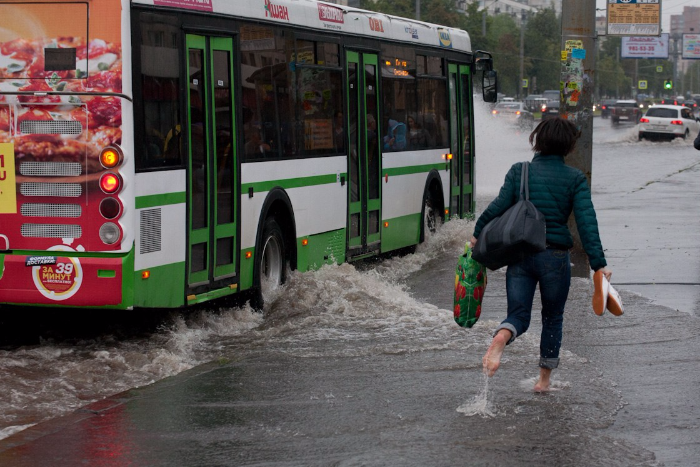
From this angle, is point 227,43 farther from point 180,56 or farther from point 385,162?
point 385,162

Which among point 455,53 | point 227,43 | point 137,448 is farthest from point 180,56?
point 455,53

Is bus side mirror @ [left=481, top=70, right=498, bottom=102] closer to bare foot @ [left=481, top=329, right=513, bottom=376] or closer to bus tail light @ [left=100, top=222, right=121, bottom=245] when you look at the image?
bus tail light @ [left=100, top=222, right=121, bottom=245]

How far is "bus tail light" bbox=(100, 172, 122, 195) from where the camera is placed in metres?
8.54

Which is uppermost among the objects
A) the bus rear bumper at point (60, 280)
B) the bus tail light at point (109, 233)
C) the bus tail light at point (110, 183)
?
the bus tail light at point (110, 183)

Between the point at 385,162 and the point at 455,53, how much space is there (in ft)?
11.0

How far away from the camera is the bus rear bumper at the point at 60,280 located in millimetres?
8586

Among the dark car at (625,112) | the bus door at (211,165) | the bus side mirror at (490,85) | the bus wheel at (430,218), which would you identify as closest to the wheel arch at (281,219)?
the bus door at (211,165)

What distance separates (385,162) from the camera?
1412 centimetres

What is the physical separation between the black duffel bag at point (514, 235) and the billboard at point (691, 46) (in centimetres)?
10097

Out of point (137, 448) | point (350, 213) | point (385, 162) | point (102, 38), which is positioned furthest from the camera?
point (385, 162)

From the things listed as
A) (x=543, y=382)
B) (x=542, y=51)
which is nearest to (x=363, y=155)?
(x=543, y=382)

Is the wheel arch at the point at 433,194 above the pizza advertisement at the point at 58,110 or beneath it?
beneath

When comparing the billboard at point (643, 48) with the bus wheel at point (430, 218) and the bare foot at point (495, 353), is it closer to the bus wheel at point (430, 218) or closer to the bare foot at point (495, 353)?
the bus wheel at point (430, 218)

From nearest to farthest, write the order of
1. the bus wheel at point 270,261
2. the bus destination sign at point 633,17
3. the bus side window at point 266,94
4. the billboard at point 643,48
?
the bus side window at point 266,94
the bus wheel at point 270,261
the bus destination sign at point 633,17
the billboard at point 643,48
